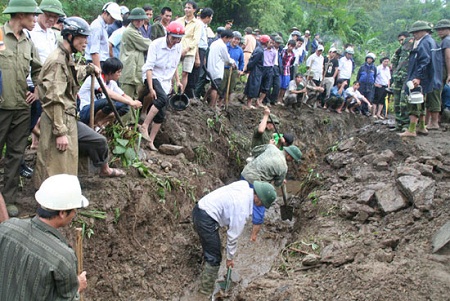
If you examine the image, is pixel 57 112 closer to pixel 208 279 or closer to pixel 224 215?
pixel 224 215

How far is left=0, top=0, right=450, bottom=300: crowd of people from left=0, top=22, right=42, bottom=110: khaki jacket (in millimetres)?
11

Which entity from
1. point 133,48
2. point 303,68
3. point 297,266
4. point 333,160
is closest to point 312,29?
point 303,68

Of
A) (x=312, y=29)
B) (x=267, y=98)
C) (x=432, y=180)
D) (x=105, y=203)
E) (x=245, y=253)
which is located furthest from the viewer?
(x=312, y=29)

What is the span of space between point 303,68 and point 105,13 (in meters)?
11.2

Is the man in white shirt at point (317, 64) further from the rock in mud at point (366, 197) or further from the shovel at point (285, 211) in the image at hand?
the rock in mud at point (366, 197)

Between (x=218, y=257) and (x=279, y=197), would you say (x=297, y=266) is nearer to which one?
(x=218, y=257)

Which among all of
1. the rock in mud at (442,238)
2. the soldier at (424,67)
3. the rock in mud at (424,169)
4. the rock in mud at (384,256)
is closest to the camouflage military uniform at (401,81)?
the soldier at (424,67)

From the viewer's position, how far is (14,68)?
183 inches

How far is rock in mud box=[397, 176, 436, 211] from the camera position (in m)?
6.03

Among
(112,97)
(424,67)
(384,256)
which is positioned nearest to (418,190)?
(384,256)

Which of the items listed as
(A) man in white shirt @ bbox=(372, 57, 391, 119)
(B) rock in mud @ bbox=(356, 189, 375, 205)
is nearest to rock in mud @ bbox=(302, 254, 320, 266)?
(B) rock in mud @ bbox=(356, 189, 375, 205)

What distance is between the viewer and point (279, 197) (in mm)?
9633

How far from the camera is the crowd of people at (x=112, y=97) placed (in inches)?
108

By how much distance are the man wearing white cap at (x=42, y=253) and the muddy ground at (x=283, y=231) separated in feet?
7.32
